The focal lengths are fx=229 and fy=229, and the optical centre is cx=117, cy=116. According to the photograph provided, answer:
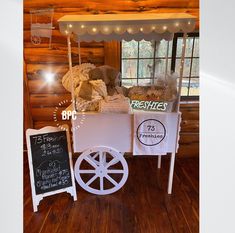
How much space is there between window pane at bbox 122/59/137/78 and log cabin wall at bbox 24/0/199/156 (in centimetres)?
11

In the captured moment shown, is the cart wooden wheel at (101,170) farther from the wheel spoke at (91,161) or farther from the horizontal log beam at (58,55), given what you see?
the horizontal log beam at (58,55)

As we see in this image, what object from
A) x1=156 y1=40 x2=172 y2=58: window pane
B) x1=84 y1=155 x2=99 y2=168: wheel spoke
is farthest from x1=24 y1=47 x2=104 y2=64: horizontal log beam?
x1=84 y1=155 x2=99 y2=168: wheel spoke

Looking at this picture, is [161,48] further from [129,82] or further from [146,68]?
[129,82]

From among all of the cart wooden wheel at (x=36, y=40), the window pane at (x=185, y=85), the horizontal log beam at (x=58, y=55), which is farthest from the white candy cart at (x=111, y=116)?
the window pane at (x=185, y=85)

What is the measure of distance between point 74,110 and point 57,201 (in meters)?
0.86

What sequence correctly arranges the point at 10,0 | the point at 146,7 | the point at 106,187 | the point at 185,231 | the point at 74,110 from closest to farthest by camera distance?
the point at 10,0
the point at 185,231
the point at 74,110
the point at 106,187
the point at 146,7

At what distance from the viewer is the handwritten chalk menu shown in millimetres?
1934

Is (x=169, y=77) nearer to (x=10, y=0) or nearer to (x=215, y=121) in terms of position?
(x=215, y=121)

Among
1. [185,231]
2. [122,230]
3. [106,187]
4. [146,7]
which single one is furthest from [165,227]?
[146,7]

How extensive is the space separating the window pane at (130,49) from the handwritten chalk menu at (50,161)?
4.02 ft

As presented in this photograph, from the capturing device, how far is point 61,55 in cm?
258

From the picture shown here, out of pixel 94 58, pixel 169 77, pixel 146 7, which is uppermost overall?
pixel 146 7

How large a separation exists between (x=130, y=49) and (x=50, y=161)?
1531mm

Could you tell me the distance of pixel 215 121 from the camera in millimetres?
656
